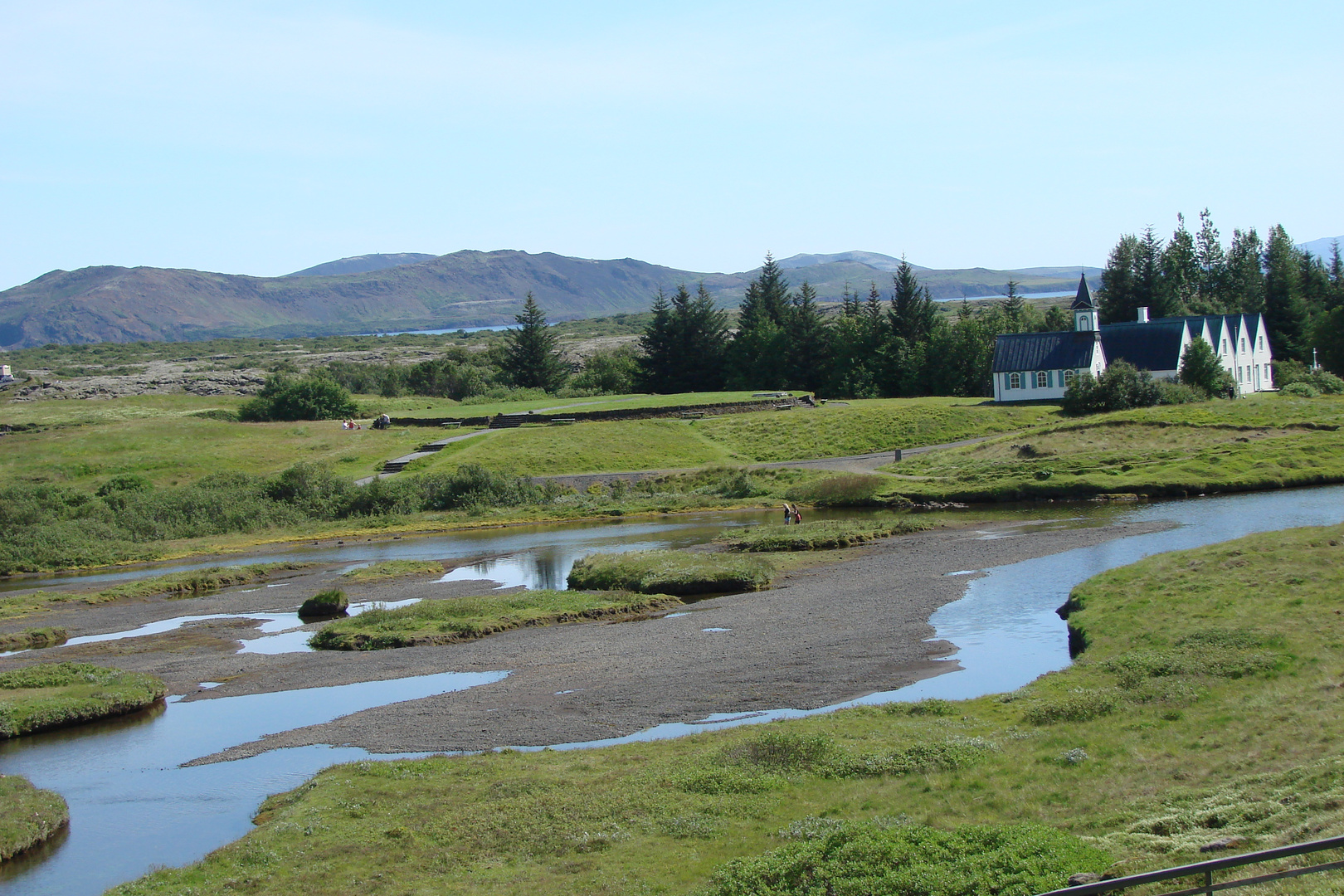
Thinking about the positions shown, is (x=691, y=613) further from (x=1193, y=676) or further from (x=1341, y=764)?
(x=1341, y=764)

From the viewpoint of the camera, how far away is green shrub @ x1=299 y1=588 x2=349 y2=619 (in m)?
36.2

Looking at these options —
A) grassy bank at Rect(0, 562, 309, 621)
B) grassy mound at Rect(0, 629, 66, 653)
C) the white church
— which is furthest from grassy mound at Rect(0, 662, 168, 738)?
the white church

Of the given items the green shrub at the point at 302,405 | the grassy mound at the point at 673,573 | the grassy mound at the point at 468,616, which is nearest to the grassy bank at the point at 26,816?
the grassy mound at the point at 468,616

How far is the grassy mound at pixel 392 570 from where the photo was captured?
4347cm

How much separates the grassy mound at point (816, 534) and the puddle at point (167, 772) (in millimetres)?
19946

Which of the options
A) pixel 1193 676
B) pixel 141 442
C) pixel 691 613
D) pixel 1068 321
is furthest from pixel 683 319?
pixel 1193 676

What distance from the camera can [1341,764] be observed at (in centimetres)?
1212

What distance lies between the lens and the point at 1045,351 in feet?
272

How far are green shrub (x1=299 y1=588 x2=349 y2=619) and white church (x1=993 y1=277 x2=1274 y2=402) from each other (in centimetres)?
6025

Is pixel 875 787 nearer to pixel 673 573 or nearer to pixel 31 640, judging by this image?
pixel 673 573

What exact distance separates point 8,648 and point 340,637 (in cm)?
1120

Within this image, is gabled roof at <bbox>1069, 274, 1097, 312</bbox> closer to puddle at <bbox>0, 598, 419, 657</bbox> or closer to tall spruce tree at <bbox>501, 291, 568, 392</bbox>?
tall spruce tree at <bbox>501, 291, 568, 392</bbox>

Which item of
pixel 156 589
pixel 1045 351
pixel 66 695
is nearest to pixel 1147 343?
pixel 1045 351

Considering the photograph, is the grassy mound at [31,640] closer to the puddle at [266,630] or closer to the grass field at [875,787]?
the puddle at [266,630]
